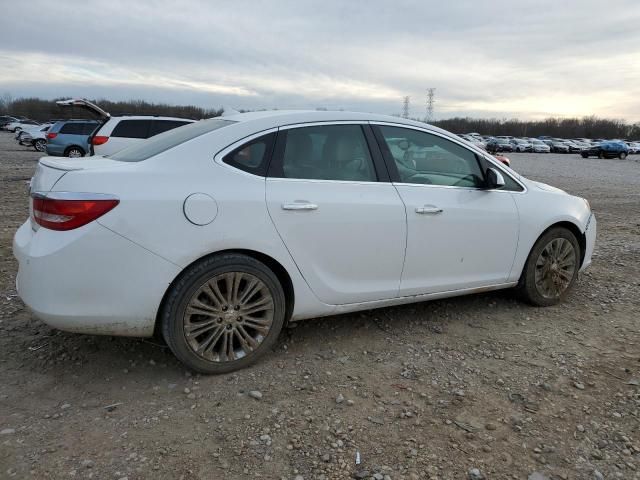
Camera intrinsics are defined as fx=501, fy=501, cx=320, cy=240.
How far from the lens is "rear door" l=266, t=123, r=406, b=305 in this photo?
3145 millimetres

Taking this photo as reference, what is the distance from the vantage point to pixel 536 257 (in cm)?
429

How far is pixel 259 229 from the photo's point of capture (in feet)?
9.86

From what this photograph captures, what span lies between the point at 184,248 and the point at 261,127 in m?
0.95

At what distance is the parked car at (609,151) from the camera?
129ft

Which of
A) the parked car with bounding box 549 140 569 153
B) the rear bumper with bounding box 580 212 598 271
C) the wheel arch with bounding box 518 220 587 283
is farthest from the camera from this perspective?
the parked car with bounding box 549 140 569 153

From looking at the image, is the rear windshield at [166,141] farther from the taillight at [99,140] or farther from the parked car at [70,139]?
the parked car at [70,139]

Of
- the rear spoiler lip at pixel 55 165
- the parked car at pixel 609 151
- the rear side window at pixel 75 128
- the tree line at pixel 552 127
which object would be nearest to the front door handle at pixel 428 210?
the rear spoiler lip at pixel 55 165

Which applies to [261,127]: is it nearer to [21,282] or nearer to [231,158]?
[231,158]

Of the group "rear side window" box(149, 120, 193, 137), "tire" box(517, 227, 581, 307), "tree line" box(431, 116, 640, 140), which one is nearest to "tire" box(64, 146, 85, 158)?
"rear side window" box(149, 120, 193, 137)

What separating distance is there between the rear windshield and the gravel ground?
1.29 metres

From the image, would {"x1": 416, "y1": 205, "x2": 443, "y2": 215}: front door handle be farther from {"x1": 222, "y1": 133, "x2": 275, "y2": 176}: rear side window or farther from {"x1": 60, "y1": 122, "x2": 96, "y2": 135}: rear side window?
{"x1": 60, "y1": 122, "x2": 96, "y2": 135}: rear side window

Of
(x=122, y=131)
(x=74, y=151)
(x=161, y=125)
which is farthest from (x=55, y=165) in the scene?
(x=74, y=151)

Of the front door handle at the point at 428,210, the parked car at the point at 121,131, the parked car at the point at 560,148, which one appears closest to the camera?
the front door handle at the point at 428,210

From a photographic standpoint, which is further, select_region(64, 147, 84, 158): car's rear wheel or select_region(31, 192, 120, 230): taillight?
select_region(64, 147, 84, 158): car's rear wheel
